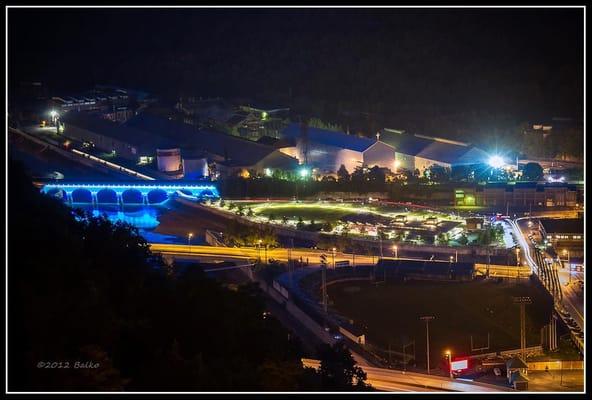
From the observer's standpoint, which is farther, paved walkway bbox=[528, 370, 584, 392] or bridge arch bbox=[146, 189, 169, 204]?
bridge arch bbox=[146, 189, 169, 204]

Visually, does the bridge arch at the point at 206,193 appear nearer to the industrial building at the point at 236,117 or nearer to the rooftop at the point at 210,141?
the rooftop at the point at 210,141

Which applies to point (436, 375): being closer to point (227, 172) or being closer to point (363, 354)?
point (363, 354)

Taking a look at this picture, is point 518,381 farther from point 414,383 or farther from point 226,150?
point 226,150

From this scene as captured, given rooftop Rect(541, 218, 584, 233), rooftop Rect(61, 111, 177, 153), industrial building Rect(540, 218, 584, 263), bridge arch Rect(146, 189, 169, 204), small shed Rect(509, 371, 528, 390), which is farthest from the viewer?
rooftop Rect(61, 111, 177, 153)

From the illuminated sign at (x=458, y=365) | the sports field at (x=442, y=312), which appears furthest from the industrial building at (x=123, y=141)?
the illuminated sign at (x=458, y=365)

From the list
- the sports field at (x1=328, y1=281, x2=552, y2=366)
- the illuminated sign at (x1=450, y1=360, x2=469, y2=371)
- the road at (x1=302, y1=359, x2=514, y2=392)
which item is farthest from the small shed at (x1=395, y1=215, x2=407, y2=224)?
the road at (x1=302, y1=359, x2=514, y2=392)

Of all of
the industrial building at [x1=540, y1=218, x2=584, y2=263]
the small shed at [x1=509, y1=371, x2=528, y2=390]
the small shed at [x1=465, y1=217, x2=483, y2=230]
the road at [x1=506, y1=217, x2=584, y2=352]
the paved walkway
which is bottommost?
the paved walkway

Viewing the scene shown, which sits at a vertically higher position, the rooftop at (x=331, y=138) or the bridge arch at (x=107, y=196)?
the rooftop at (x=331, y=138)

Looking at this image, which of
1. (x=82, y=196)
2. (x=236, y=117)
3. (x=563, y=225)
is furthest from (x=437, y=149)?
(x=82, y=196)

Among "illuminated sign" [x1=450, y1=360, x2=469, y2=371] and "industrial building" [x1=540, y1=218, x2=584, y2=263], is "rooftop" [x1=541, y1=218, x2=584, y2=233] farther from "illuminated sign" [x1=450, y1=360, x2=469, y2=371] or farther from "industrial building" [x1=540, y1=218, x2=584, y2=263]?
"illuminated sign" [x1=450, y1=360, x2=469, y2=371]
